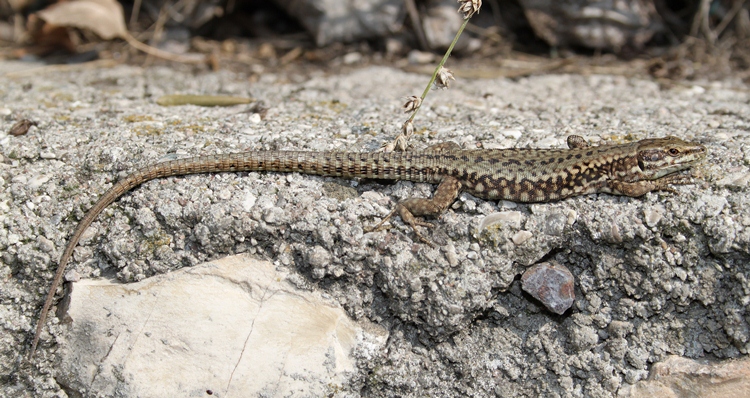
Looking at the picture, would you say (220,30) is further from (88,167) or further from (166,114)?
(88,167)

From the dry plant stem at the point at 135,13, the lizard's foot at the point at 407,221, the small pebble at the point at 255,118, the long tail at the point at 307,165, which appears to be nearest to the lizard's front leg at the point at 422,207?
the lizard's foot at the point at 407,221

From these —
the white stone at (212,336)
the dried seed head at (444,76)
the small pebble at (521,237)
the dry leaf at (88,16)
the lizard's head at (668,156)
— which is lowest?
the white stone at (212,336)

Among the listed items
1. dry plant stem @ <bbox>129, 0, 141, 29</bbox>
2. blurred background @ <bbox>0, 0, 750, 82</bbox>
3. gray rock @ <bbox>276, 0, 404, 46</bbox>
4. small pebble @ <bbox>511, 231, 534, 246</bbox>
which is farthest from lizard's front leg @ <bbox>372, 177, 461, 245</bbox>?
dry plant stem @ <bbox>129, 0, 141, 29</bbox>

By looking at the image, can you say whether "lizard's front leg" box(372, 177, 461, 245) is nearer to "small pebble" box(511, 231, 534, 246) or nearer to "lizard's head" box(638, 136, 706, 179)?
"small pebble" box(511, 231, 534, 246)

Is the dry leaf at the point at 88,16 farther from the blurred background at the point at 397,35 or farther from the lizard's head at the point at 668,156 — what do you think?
the lizard's head at the point at 668,156

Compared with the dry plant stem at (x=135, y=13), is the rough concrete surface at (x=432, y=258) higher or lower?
lower

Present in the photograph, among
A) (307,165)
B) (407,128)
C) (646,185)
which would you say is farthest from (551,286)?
(307,165)

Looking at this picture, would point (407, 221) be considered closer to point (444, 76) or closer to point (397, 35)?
point (444, 76)

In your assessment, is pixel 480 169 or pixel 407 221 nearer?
pixel 407 221
